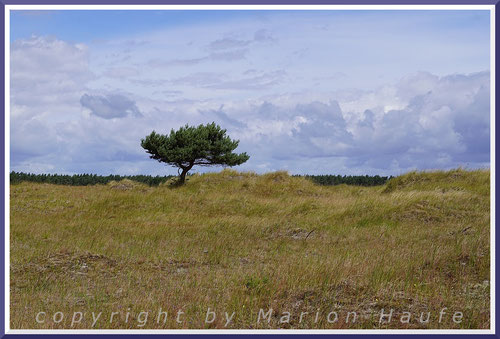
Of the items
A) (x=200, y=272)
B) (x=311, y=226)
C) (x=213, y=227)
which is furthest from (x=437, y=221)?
(x=200, y=272)

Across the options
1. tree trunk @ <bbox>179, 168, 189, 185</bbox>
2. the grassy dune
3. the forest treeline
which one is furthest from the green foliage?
the grassy dune

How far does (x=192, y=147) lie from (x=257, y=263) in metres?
32.2

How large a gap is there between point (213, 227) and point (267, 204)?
7.08m

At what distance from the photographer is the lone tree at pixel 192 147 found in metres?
42.8

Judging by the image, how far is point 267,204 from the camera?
24281mm

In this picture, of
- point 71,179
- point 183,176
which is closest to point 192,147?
point 183,176

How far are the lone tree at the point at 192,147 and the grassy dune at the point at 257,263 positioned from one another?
1945cm

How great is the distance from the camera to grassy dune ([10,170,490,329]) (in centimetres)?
730

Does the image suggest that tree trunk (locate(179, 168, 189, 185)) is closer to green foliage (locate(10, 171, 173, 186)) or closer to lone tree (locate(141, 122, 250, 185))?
lone tree (locate(141, 122, 250, 185))

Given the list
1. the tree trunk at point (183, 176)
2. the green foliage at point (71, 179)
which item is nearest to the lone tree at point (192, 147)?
the tree trunk at point (183, 176)

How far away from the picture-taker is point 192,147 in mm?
42625

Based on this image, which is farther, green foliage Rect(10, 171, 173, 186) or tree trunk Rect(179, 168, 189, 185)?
green foliage Rect(10, 171, 173, 186)

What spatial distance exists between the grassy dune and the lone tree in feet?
63.8

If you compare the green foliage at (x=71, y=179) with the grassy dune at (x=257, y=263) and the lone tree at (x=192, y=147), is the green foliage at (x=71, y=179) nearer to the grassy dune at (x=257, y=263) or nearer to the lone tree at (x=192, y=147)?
the lone tree at (x=192, y=147)
